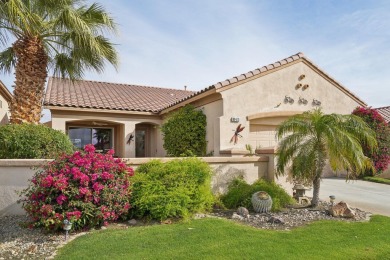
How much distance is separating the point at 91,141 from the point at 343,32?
15.7 meters

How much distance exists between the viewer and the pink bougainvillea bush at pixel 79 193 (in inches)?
245

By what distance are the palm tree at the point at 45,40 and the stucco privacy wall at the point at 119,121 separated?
17.5 feet

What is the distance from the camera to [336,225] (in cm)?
690

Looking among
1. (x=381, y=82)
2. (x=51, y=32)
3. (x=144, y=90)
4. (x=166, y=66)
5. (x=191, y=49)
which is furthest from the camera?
(x=144, y=90)

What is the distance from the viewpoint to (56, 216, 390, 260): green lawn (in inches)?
198

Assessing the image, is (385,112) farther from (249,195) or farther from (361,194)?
(249,195)

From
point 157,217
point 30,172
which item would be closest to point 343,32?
point 157,217

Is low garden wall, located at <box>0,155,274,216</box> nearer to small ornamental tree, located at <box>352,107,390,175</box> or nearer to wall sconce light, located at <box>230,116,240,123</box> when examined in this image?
wall sconce light, located at <box>230,116,240,123</box>

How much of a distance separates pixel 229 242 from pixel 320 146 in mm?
4484

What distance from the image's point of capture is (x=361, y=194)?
36.3 feet

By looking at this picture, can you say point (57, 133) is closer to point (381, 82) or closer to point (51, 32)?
point (51, 32)

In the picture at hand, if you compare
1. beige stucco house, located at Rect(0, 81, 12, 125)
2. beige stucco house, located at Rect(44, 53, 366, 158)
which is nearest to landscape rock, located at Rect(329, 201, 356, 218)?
beige stucco house, located at Rect(44, 53, 366, 158)

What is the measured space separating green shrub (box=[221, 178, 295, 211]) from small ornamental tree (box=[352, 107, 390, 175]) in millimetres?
8865

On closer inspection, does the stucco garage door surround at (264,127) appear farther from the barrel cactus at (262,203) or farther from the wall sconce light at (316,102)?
the barrel cactus at (262,203)
